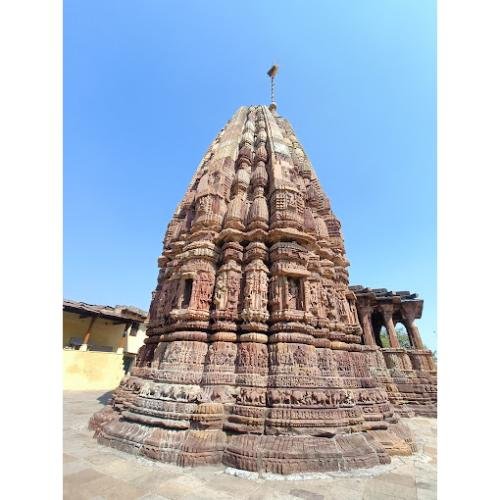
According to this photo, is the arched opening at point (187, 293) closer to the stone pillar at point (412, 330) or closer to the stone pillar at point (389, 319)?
the stone pillar at point (389, 319)

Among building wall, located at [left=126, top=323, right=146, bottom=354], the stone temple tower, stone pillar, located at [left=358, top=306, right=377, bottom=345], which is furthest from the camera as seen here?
building wall, located at [left=126, top=323, right=146, bottom=354]

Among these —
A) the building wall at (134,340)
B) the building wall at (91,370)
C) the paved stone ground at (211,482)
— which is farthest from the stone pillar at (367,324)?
the building wall at (134,340)

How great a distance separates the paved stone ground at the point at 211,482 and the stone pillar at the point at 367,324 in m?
8.53

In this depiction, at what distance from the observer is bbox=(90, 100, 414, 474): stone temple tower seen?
4.38m

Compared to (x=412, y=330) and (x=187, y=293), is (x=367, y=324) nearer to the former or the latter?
(x=412, y=330)

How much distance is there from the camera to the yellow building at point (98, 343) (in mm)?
15055

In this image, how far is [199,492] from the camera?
3.30m

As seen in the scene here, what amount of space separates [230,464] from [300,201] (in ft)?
18.2

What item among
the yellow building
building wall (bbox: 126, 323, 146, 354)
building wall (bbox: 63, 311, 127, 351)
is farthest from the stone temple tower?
building wall (bbox: 63, 311, 127, 351)

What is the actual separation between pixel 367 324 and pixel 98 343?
63.5 ft

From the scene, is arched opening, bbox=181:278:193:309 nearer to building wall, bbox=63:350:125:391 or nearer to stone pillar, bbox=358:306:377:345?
stone pillar, bbox=358:306:377:345

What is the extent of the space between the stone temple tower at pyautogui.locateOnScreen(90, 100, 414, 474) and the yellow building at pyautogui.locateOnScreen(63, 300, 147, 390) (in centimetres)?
1039
